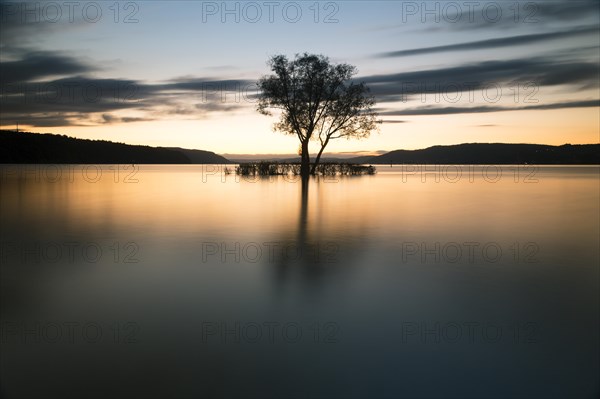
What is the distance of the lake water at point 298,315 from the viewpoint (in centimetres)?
376

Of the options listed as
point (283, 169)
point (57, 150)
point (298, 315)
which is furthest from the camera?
point (57, 150)

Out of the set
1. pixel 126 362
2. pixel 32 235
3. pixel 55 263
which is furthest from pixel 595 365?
pixel 32 235

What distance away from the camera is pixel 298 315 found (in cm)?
532

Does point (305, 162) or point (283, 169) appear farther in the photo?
point (283, 169)

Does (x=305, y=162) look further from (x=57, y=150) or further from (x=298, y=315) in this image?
(x=57, y=150)

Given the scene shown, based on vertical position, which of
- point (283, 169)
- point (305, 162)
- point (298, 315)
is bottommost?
point (298, 315)

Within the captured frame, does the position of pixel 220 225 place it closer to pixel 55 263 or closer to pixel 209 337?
pixel 55 263

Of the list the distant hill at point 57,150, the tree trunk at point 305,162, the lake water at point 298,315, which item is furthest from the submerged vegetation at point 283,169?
the distant hill at point 57,150

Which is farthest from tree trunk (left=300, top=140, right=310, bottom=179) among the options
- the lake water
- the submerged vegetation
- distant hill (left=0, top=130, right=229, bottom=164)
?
distant hill (left=0, top=130, right=229, bottom=164)

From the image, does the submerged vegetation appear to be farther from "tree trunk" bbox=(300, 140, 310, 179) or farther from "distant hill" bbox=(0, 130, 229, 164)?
"distant hill" bbox=(0, 130, 229, 164)

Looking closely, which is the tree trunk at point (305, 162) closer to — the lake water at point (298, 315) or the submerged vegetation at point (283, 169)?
the submerged vegetation at point (283, 169)

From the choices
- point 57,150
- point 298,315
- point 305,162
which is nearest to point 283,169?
point 305,162

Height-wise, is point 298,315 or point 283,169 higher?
point 283,169

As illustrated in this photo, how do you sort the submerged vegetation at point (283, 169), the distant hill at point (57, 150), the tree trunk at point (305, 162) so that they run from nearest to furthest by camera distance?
the tree trunk at point (305, 162)
the submerged vegetation at point (283, 169)
the distant hill at point (57, 150)
